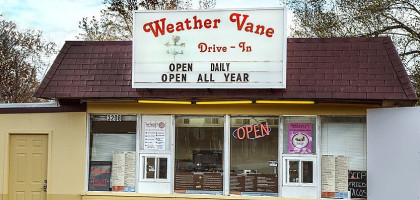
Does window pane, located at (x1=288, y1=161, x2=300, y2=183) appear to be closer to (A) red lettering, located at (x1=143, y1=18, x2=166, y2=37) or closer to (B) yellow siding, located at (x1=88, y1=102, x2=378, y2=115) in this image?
(B) yellow siding, located at (x1=88, y1=102, x2=378, y2=115)

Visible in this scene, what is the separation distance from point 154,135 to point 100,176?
5.03 ft

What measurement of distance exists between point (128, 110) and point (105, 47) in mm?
1525

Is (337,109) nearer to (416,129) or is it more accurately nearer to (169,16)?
(416,129)

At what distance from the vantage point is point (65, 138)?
39.3 feet

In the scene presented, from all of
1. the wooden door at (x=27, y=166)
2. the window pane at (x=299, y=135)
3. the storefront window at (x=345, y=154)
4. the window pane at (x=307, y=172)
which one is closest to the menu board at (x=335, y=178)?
the storefront window at (x=345, y=154)

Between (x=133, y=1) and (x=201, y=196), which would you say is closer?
(x=201, y=196)

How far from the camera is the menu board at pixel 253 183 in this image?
11438 millimetres

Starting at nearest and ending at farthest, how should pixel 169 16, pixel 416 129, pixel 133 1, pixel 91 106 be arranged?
1. pixel 416 129
2. pixel 169 16
3. pixel 91 106
4. pixel 133 1

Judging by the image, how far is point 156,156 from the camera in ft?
38.7

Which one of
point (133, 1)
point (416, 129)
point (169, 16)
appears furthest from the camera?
point (133, 1)

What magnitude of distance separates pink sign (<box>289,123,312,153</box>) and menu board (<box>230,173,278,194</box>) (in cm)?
76

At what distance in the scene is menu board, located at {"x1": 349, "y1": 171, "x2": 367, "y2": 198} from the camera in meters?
11.2

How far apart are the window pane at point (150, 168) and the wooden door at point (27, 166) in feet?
7.81

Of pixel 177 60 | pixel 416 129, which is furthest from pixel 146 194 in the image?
pixel 416 129
